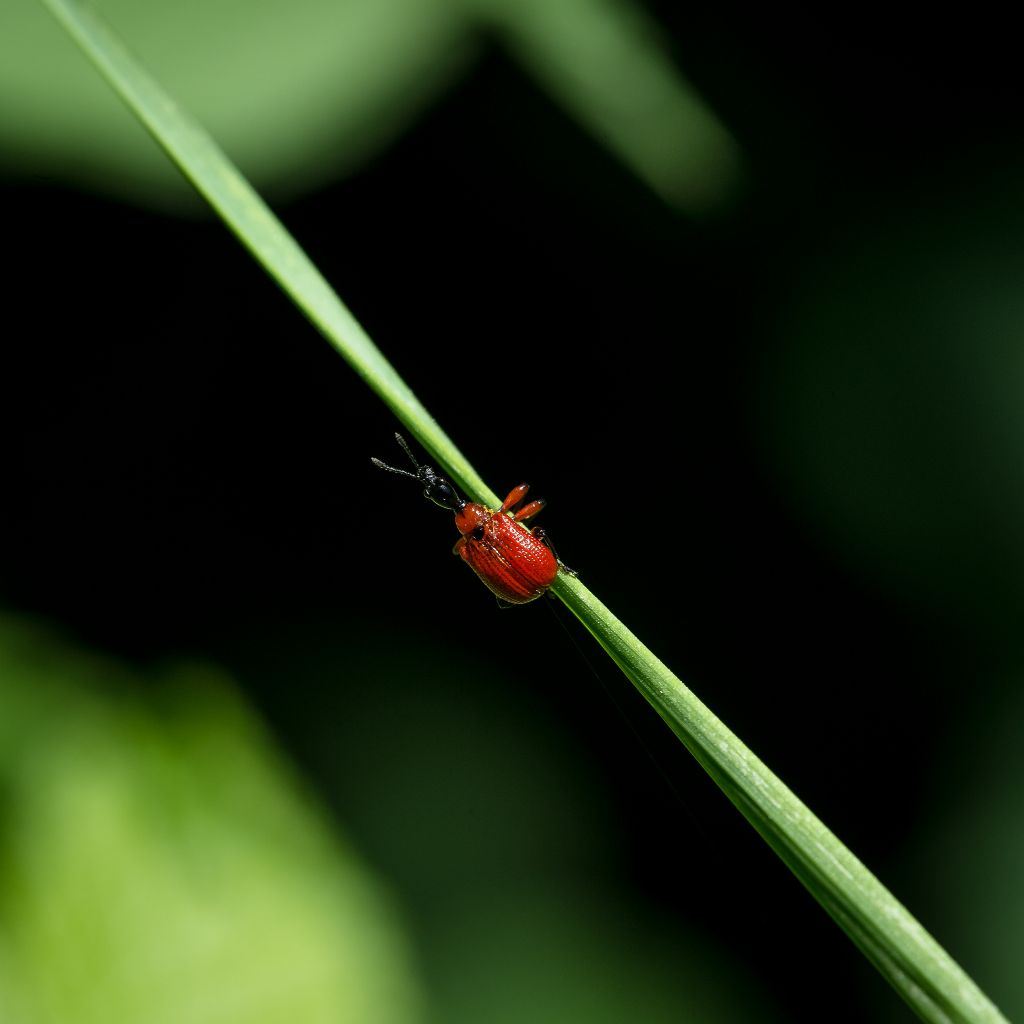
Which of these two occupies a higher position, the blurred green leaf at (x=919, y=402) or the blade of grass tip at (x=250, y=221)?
the blade of grass tip at (x=250, y=221)

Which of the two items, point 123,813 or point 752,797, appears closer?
point 752,797

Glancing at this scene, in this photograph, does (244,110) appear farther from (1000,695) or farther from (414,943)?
(1000,695)

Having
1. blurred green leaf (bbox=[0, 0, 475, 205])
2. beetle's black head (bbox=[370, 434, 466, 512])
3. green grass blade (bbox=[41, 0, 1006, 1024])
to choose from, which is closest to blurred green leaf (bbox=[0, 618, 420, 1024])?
beetle's black head (bbox=[370, 434, 466, 512])

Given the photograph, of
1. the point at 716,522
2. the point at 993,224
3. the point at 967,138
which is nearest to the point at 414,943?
the point at 716,522

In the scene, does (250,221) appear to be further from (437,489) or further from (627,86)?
(627,86)

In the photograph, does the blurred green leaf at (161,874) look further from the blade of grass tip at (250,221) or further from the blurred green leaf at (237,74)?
the blade of grass tip at (250,221)

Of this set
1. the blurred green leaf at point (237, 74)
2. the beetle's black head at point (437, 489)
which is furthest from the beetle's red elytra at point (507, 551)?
the blurred green leaf at point (237, 74)
